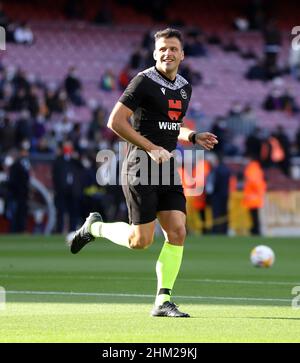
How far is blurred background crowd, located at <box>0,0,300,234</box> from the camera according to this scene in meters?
29.7

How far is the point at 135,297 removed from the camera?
41.0 ft

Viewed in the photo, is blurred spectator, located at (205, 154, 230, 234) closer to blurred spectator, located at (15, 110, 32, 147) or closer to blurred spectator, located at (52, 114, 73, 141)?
blurred spectator, located at (52, 114, 73, 141)

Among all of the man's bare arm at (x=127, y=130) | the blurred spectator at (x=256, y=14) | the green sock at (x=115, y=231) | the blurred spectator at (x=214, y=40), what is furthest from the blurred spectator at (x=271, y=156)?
the man's bare arm at (x=127, y=130)

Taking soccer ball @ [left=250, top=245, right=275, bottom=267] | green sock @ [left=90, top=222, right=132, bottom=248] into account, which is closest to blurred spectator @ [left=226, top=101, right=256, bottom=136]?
soccer ball @ [left=250, top=245, right=275, bottom=267]

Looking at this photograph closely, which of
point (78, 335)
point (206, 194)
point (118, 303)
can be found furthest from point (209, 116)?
point (78, 335)

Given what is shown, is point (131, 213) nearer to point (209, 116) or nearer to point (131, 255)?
point (131, 255)

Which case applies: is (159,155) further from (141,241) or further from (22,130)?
(22,130)

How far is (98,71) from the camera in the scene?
4191 centimetres

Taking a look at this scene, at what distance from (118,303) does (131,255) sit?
30.1ft

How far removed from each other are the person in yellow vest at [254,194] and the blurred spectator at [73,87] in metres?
9.50

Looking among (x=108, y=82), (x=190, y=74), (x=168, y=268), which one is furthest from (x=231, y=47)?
(x=168, y=268)

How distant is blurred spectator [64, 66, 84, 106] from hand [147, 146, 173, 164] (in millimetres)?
27404

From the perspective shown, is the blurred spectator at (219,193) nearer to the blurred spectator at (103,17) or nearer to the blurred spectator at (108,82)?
the blurred spectator at (108,82)

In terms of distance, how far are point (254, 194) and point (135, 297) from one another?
1737 cm
